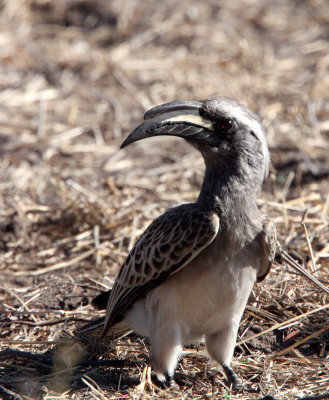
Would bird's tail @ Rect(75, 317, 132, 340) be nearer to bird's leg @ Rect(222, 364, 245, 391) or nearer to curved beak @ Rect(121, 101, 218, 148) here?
bird's leg @ Rect(222, 364, 245, 391)

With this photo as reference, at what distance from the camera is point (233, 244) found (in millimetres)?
4965

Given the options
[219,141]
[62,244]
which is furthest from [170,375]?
[62,244]

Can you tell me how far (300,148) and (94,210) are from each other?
2926 millimetres

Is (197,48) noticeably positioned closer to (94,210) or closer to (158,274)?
(94,210)

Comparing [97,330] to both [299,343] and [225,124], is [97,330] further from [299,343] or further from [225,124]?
[225,124]

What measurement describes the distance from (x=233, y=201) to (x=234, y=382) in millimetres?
1376

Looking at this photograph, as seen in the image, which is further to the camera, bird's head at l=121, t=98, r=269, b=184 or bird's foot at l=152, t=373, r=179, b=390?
bird's foot at l=152, t=373, r=179, b=390

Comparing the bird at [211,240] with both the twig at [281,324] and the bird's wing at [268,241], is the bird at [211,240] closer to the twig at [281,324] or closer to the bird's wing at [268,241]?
the bird's wing at [268,241]

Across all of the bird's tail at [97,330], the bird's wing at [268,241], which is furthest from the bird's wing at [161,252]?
the bird's wing at [268,241]

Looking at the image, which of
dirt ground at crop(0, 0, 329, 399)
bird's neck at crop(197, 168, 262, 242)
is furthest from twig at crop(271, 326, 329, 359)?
bird's neck at crop(197, 168, 262, 242)

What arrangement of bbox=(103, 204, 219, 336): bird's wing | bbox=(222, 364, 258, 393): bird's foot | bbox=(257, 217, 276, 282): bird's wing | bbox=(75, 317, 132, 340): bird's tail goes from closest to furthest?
bbox=(103, 204, 219, 336): bird's wing → bbox=(257, 217, 276, 282): bird's wing → bbox=(222, 364, 258, 393): bird's foot → bbox=(75, 317, 132, 340): bird's tail

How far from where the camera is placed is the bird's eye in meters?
4.98

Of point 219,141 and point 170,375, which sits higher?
point 219,141

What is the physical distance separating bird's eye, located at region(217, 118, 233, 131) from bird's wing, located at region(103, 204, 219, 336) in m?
0.61
